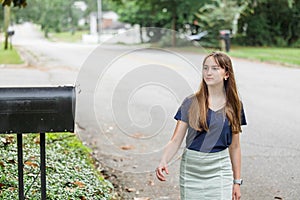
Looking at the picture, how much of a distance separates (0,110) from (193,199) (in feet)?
4.24

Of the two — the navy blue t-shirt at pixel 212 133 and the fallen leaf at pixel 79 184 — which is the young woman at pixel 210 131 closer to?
the navy blue t-shirt at pixel 212 133

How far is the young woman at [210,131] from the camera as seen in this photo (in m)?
3.35

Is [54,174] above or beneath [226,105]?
beneath

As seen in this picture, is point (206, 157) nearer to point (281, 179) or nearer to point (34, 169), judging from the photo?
point (34, 169)

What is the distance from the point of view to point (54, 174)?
196 inches

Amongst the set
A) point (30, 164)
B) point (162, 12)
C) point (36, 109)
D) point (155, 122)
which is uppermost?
point (36, 109)

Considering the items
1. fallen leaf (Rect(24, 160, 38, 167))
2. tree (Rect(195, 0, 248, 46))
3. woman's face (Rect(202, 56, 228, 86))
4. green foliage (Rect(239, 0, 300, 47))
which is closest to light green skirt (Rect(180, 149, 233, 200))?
woman's face (Rect(202, 56, 228, 86))

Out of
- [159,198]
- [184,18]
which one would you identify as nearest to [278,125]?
[159,198]

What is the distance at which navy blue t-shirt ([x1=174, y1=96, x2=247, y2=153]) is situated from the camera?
3.36 metres

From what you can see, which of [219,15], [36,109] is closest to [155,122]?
[36,109]

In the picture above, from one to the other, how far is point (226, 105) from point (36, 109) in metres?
1.17

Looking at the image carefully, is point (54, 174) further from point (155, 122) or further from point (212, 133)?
point (212, 133)

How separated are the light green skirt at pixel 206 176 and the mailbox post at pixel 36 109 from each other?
2.57 ft

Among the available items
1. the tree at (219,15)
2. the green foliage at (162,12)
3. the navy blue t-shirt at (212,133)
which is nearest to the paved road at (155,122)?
the navy blue t-shirt at (212,133)
